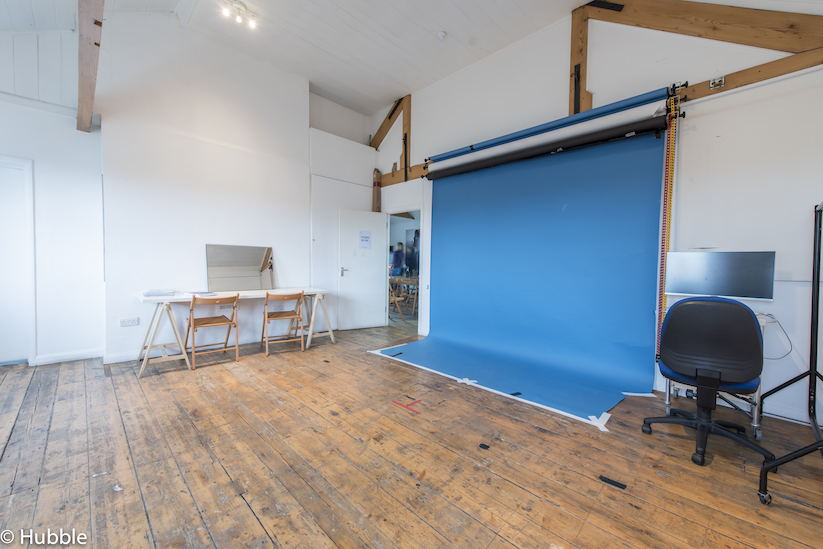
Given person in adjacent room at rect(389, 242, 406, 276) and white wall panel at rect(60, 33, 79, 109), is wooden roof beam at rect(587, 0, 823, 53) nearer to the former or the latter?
white wall panel at rect(60, 33, 79, 109)

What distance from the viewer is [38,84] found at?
3449 millimetres

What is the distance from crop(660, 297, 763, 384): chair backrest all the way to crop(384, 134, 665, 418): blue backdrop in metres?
0.88

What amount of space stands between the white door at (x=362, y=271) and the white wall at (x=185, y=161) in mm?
890

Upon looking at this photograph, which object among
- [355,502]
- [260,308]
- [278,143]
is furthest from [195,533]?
[278,143]

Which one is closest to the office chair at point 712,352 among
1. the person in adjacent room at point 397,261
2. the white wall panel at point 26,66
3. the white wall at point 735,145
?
the white wall at point 735,145

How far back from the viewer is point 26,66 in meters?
3.39

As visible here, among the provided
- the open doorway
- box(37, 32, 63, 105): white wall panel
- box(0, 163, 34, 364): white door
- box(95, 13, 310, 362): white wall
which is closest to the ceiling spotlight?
box(95, 13, 310, 362): white wall

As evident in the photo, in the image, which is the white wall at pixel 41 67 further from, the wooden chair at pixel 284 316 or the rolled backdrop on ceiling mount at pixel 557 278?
the rolled backdrop on ceiling mount at pixel 557 278

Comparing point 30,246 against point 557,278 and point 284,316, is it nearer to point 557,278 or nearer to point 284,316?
point 284,316

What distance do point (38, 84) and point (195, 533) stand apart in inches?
198

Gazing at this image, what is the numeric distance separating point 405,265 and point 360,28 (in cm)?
572

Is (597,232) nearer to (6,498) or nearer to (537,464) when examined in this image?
(537,464)

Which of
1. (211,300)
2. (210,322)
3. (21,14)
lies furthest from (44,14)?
(210,322)

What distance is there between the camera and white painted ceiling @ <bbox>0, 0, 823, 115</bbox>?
11.5 ft
